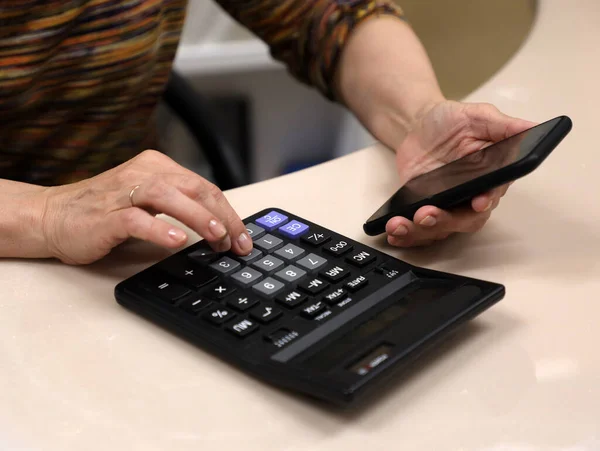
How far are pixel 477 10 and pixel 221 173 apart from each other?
1.35ft

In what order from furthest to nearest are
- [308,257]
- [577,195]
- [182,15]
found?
[182,15]
[577,195]
[308,257]

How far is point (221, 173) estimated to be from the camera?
2.94 ft

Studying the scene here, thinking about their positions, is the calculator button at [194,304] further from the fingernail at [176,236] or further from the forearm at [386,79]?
the forearm at [386,79]

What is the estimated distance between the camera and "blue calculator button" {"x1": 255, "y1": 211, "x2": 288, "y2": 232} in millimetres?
490

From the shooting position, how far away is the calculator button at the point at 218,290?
0.42m

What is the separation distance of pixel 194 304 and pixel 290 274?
0.06 m

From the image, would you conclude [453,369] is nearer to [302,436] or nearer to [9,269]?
[302,436]

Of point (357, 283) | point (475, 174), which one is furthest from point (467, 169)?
point (357, 283)

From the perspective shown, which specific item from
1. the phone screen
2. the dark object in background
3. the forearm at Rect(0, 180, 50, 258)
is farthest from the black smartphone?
the dark object in background

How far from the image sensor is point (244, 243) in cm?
46

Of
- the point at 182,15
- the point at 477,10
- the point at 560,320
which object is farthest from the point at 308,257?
the point at 477,10

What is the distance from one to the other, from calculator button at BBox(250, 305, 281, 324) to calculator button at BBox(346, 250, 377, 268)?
0.07 m

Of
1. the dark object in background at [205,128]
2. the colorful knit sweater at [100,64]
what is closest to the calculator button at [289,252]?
the colorful knit sweater at [100,64]

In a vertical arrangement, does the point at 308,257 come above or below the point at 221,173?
above
